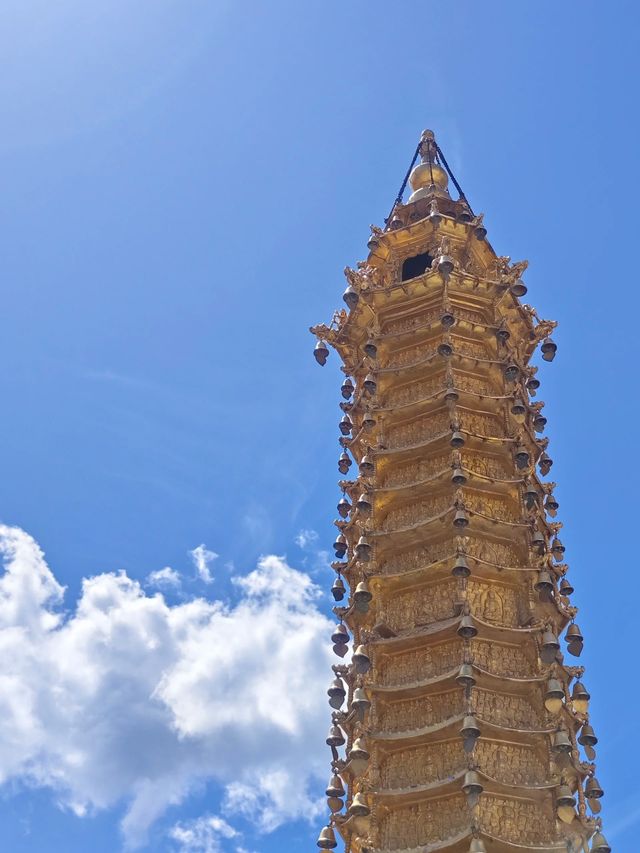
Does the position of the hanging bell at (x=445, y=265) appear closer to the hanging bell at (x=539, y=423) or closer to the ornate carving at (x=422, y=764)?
the hanging bell at (x=539, y=423)

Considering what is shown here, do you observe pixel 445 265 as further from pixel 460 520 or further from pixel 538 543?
pixel 538 543

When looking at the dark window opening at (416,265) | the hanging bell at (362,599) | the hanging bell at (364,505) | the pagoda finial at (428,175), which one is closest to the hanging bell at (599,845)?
the hanging bell at (362,599)

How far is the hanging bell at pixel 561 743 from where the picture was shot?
23.9 metres

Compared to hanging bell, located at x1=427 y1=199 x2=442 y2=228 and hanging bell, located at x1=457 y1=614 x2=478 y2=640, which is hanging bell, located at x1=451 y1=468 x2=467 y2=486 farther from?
hanging bell, located at x1=427 y1=199 x2=442 y2=228

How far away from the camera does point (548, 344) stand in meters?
33.5

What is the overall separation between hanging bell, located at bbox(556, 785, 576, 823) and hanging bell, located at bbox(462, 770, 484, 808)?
189cm

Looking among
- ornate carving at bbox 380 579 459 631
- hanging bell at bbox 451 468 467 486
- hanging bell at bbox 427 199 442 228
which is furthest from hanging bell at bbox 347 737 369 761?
hanging bell at bbox 427 199 442 228

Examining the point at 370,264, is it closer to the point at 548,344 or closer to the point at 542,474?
the point at 548,344

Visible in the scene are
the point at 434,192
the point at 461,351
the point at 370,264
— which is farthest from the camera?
the point at 434,192

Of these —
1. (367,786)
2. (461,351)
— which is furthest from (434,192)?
(367,786)

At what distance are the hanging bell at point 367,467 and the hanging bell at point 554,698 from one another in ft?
27.7

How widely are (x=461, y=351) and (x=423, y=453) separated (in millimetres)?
4358

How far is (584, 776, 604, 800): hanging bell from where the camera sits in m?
24.1

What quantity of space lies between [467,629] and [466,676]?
1227 millimetres
